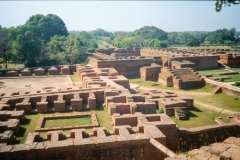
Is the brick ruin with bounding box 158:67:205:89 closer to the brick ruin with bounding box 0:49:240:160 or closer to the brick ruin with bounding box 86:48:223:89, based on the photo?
the brick ruin with bounding box 86:48:223:89

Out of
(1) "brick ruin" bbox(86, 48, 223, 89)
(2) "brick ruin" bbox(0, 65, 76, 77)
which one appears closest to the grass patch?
(2) "brick ruin" bbox(0, 65, 76, 77)

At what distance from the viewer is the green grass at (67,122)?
10.1 metres

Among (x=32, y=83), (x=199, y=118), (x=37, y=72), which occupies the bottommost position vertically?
(x=199, y=118)

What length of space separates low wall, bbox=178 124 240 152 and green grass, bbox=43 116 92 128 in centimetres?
428

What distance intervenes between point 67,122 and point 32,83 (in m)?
8.78

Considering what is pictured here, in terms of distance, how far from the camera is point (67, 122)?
10406mm

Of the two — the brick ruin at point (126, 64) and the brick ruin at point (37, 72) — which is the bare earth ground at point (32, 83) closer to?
the brick ruin at point (37, 72)

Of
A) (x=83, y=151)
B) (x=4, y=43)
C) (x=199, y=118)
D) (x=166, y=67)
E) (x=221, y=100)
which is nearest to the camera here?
(x=83, y=151)

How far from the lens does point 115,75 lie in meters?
19.1

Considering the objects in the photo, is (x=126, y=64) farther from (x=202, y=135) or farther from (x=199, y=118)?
(x=202, y=135)

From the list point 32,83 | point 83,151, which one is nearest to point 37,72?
point 32,83

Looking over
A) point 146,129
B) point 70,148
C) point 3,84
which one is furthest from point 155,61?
point 70,148

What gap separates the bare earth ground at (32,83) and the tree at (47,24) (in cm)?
2572

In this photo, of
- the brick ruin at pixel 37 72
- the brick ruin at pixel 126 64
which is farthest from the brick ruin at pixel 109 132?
the brick ruin at pixel 126 64
